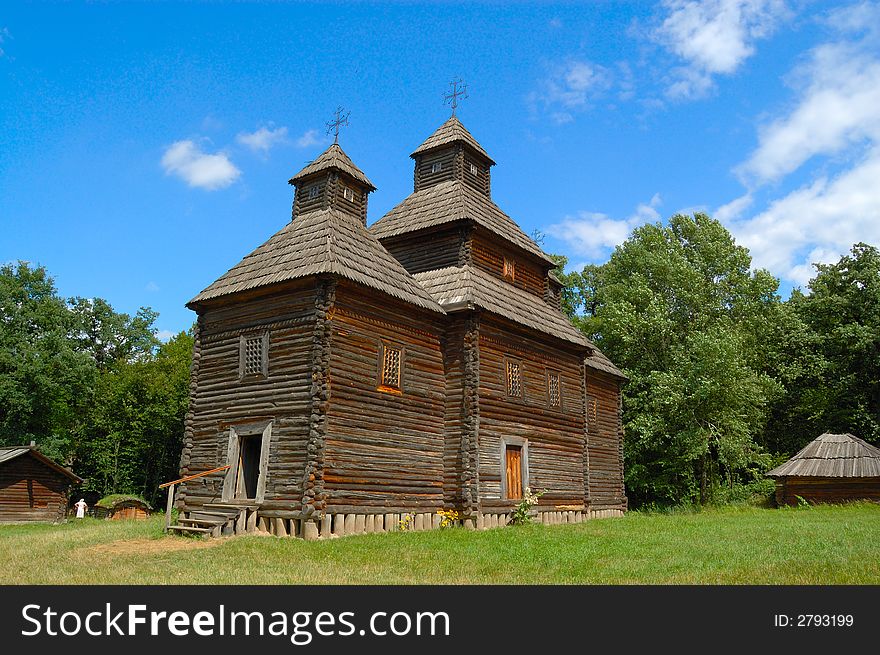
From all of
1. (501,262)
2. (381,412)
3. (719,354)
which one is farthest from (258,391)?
(719,354)

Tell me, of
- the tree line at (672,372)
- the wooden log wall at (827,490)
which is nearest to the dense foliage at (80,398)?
the tree line at (672,372)

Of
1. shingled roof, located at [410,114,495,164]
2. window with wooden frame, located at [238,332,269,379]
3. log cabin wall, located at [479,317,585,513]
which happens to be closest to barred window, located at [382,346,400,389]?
log cabin wall, located at [479,317,585,513]

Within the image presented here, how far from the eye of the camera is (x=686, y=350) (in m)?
37.8

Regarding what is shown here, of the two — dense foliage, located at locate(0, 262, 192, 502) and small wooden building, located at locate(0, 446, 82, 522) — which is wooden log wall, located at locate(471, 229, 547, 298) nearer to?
small wooden building, located at locate(0, 446, 82, 522)

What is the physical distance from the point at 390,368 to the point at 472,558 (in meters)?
7.54

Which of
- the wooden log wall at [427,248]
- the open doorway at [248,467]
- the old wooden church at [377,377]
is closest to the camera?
the old wooden church at [377,377]

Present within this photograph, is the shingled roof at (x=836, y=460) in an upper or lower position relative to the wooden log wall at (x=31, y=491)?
upper

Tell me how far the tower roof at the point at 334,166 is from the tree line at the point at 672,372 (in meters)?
19.4

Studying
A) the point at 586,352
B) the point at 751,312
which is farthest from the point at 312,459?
the point at 751,312

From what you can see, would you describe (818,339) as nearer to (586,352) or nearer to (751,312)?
(751,312)

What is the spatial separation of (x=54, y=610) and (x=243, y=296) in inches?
522

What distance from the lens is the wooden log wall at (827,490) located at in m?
31.8

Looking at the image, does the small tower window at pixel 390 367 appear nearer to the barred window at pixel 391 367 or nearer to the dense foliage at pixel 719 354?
the barred window at pixel 391 367

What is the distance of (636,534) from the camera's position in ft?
62.7
